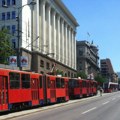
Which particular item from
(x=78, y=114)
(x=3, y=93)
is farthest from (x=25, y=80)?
(x=78, y=114)

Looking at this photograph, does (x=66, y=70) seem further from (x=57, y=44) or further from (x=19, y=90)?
(x=19, y=90)

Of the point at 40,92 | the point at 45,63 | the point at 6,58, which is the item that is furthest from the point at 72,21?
the point at 40,92

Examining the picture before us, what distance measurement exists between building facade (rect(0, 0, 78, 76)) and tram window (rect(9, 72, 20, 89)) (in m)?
38.5

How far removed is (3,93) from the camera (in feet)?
81.6

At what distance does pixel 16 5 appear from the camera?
86188 mm

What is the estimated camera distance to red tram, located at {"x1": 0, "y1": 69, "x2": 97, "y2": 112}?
2534 centimetres

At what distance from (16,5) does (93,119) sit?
6791 centimetres

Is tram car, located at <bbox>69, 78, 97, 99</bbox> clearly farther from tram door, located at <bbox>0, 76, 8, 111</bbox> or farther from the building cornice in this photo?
the building cornice

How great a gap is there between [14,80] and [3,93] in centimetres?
226

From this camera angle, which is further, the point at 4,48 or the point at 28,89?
the point at 4,48

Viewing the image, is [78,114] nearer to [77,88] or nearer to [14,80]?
[14,80]

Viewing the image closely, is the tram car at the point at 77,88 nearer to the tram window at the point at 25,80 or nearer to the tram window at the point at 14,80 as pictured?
the tram window at the point at 25,80

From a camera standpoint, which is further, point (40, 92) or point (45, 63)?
point (45, 63)

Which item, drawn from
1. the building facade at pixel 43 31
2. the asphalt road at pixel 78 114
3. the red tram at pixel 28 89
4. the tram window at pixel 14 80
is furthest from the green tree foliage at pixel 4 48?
the building facade at pixel 43 31
